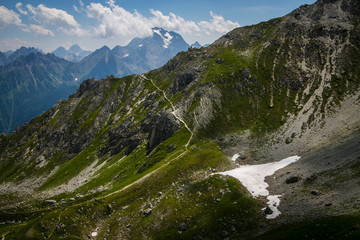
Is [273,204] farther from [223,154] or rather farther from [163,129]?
[163,129]

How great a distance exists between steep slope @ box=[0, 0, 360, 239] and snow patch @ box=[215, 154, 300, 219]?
235 centimetres

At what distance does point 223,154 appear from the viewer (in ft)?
287

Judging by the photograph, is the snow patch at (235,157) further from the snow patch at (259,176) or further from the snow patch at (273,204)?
the snow patch at (273,204)

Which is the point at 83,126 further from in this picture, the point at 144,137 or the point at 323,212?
the point at 323,212

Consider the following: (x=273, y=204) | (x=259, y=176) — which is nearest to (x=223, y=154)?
(x=259, y=176)

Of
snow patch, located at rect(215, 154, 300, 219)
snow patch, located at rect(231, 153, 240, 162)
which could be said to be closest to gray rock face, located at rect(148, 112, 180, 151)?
snow patch, located at rect(231, 153, 240, 162)

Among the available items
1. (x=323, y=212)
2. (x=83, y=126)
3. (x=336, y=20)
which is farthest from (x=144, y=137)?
(x=336, y=20)

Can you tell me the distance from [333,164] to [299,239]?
37561 mm

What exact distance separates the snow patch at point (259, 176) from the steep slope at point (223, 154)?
2353 millimetres

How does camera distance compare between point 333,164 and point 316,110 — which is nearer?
point 333,164

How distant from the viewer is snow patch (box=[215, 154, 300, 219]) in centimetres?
5684

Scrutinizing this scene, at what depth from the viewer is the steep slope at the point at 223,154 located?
52.0 meters

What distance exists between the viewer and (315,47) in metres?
149

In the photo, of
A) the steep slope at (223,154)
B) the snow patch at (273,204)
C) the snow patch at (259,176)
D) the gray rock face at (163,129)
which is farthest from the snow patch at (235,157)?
the gray rock face at (163,129)
